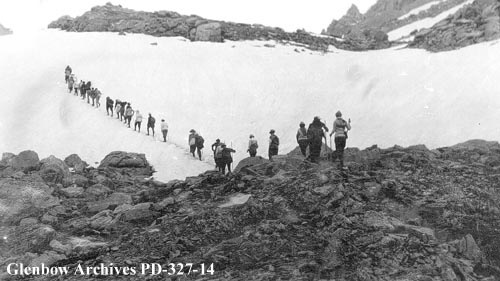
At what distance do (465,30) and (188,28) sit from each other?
92.8ft

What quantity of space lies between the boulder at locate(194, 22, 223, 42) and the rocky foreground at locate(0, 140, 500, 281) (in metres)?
31.5

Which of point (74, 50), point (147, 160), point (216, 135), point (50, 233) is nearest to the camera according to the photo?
point (50, 233)

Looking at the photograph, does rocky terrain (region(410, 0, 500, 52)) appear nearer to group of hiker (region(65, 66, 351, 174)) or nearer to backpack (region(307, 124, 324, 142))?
group of hiker (region(65, 66, 351, 174))

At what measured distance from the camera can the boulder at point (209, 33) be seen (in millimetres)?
45906

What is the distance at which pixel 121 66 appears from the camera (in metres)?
37.1

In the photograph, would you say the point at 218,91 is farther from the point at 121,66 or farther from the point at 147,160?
the point at 147,160

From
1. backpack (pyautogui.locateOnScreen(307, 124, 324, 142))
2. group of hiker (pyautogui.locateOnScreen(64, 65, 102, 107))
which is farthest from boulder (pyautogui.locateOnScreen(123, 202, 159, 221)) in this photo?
group of hiker (pyautogui.locateOnScreen(64, 65, 102, 107))

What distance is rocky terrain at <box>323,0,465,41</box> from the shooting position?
62156 mm

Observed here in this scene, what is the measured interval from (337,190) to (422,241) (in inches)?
130

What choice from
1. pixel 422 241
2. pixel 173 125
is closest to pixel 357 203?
pixel 422 241

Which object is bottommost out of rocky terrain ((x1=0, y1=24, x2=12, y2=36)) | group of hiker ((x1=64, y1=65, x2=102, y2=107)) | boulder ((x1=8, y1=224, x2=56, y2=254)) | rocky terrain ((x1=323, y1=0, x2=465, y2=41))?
boulder ((x1=8, y1=224, x2=56, y2=254))

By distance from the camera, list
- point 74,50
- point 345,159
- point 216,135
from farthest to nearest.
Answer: point 74,50 → point 216,135 → point 345,159

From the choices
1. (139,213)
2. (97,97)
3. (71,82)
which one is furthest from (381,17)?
(139,213)

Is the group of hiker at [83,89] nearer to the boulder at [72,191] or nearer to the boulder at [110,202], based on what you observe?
the boulder at [72,191]
